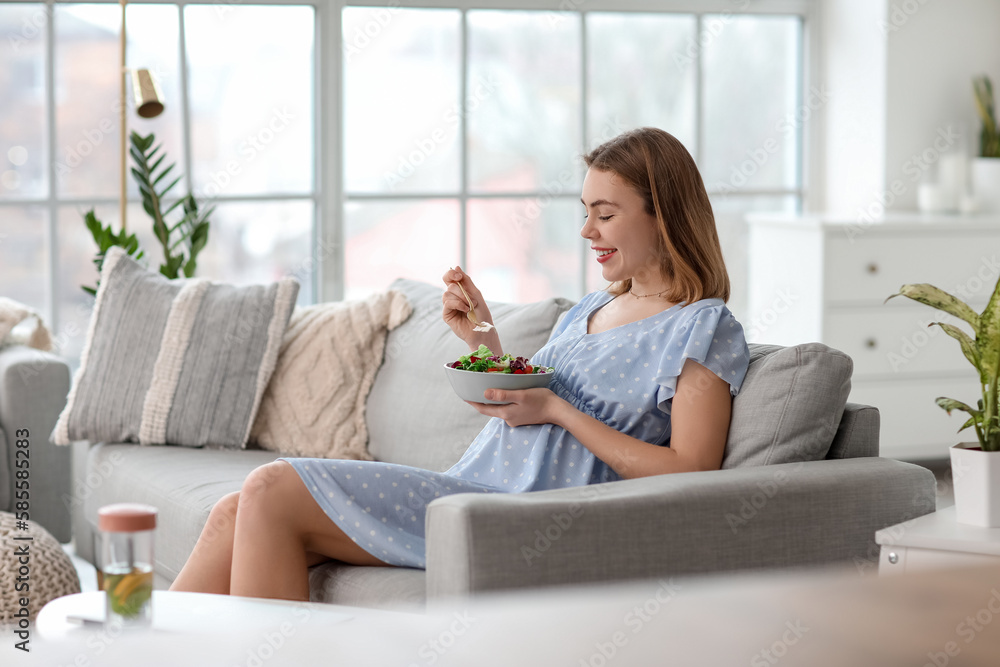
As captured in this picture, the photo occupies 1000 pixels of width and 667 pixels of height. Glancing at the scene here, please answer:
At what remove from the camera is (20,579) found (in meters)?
1.95

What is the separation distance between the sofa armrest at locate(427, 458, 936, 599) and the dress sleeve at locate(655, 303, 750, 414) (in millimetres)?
163

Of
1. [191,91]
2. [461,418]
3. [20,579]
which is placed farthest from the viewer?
[191,91]

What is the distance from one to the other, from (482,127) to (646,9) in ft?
2.72

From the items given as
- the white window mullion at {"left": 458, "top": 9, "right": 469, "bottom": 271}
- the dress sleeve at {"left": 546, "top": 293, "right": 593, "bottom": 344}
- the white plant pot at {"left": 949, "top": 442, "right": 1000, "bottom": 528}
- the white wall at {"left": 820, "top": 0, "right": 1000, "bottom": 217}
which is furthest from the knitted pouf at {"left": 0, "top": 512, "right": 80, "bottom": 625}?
the white wall at {"left": 820, "top": 0, "right": 1000, "bottom": 217}

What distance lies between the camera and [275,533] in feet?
4.92

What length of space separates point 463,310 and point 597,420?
38 cm

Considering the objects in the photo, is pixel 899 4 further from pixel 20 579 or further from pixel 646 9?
pixel 20 579

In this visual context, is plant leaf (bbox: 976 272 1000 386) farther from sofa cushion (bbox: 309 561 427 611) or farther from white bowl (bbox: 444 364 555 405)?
sofa cushion (bbox: 309 561 427 611)

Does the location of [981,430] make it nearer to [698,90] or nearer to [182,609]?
[182,609]

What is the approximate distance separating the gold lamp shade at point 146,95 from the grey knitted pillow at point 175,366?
2.07ft

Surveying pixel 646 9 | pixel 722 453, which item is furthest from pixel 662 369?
pixel 646 9

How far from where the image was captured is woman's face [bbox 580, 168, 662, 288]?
174 cm

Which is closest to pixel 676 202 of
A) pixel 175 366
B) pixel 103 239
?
pixel 175 366

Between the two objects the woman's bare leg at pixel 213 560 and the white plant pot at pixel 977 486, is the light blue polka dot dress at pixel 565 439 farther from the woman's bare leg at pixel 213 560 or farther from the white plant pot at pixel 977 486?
the white plant pot at pixel 977 486
